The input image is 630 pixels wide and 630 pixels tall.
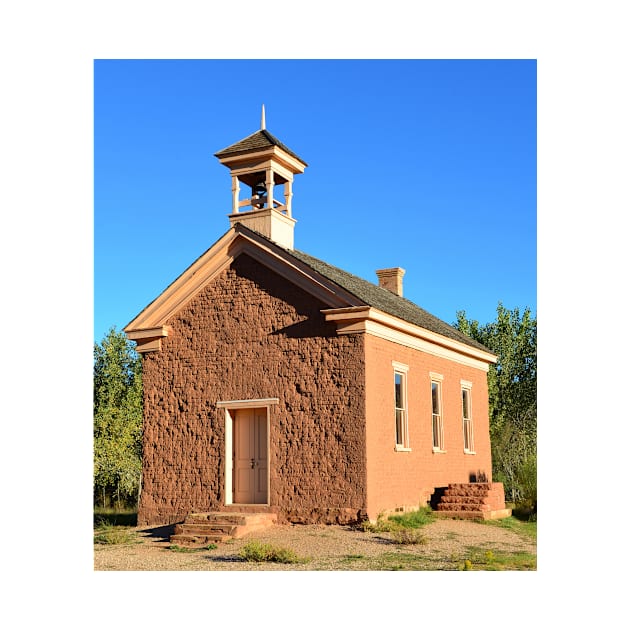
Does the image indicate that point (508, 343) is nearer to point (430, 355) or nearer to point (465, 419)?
point (465, 419)

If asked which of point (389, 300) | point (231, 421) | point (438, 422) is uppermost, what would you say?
point (389, 300)

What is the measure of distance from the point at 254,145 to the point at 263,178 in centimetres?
87

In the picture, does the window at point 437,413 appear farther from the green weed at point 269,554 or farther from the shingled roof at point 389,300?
the green weed at point 269,554

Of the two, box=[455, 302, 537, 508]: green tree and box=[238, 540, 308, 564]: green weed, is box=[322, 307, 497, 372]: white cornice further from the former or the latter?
box=[455, 302, 537, 508]: green tree

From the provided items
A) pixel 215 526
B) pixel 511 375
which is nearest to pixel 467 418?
pixel 215 526

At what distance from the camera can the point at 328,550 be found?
605 inches

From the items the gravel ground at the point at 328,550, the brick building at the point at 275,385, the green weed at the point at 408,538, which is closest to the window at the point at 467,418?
the brick building at the point at 275,385

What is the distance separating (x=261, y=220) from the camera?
21.0 metres

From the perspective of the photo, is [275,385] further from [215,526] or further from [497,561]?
[497,561]

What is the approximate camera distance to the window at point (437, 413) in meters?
22.2
